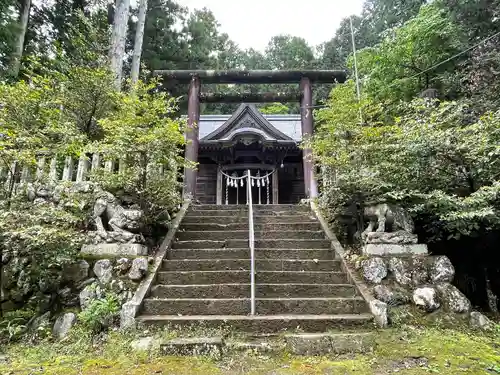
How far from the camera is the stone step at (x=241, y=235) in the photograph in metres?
5.73

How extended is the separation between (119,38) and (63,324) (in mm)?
8498

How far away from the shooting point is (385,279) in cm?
440

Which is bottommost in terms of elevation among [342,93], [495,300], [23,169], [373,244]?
[495,300]

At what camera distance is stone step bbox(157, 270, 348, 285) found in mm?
4562

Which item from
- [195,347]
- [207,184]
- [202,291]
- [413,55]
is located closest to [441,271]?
[202,291]

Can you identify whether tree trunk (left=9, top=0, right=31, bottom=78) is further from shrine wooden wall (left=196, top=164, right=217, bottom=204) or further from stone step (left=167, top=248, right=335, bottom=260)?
stone step (left=167, top=248, right=335, bottom=260)

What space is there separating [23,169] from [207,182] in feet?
22.5

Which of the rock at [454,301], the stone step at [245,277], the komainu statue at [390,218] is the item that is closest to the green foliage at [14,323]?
the stone step at [245,277]

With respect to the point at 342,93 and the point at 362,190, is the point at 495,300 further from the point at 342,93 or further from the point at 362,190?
the point at 342,93

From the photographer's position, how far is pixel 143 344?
3.33 m

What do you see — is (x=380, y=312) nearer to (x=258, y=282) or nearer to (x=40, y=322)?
(x=258, y=282)

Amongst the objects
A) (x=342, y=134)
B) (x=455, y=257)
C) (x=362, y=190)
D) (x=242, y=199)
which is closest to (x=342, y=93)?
(x=342, y=134)

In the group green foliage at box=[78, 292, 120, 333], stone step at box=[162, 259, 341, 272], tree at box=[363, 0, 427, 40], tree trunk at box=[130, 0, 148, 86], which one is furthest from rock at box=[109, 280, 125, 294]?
→ tree at box=[363, 0, 427, 40]

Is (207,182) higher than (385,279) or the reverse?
higher
